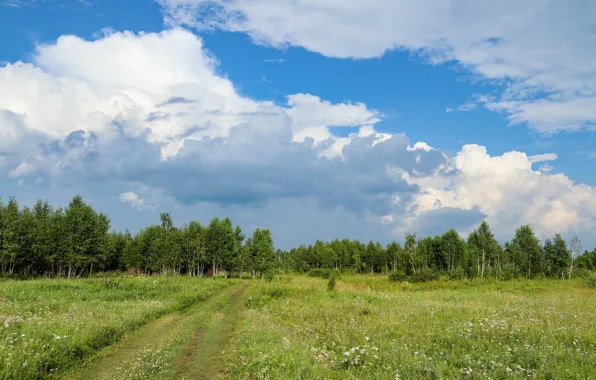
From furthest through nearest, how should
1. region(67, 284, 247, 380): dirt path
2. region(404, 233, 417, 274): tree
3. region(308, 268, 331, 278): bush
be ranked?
region(308, 268, 331, 278): bush < region(404, 233, 417, 274): tree < region(67, 284, 247, 380): dirt path

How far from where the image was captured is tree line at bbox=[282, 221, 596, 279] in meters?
81.7

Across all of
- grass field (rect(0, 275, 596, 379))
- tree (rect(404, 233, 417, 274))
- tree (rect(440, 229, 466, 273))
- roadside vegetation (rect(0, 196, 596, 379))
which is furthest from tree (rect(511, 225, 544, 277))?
grass field (rect(0, 275, 596, 379))

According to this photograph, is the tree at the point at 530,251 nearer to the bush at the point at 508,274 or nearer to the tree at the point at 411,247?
the bush at the point at 508,274

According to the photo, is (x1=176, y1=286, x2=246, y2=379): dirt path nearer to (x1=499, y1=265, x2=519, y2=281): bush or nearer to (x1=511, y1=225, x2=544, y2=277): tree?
(x1=499, y1=265, x2=519, y2=281): bush

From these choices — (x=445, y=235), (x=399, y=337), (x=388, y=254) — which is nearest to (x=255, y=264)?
(x=388, y=254)

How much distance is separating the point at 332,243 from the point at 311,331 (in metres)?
119

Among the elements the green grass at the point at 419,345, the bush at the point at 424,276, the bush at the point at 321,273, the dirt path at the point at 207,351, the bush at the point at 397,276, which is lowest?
the bush at the point at 321,273

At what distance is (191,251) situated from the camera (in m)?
87.9

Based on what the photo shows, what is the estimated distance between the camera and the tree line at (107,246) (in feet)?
210

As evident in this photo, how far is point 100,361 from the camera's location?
46.7ft

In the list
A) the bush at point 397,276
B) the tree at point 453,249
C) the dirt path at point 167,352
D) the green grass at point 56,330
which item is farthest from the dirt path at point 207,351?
the tree at point 453,249

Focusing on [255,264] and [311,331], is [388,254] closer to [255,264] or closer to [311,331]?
[255,264]

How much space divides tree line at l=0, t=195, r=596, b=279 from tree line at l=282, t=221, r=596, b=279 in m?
0.28

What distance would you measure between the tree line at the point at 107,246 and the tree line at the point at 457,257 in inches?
1446
